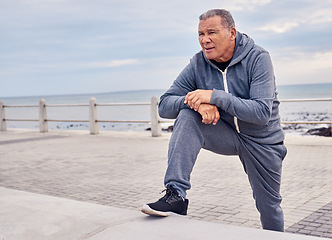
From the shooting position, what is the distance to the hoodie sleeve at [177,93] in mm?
3348

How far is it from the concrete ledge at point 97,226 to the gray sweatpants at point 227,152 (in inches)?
11.2

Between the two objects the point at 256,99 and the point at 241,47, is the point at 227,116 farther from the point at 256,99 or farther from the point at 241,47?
the point at 241,47

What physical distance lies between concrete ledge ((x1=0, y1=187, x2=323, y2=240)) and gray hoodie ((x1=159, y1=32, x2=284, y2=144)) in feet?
2.26

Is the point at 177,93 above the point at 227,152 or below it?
above

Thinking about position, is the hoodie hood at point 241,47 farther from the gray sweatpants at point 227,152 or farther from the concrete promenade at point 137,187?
the concrete promenade at point 137,187

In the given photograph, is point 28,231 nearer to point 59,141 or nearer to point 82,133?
point 59,141

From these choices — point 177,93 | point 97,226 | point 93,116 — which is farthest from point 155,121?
point 97,226

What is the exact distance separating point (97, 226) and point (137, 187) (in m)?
3.23

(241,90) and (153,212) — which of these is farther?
(241,90)

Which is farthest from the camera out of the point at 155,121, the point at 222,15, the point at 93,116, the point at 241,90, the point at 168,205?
the point at 93,116

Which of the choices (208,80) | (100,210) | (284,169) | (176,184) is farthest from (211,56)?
(284,169)

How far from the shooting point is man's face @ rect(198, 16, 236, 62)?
3.14 meters

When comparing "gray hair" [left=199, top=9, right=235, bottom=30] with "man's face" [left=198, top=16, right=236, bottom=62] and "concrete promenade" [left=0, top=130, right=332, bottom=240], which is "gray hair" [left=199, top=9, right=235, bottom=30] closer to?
"man's face" [left=198, top=16, right=236, bottom=62]

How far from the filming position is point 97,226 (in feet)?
10.5
